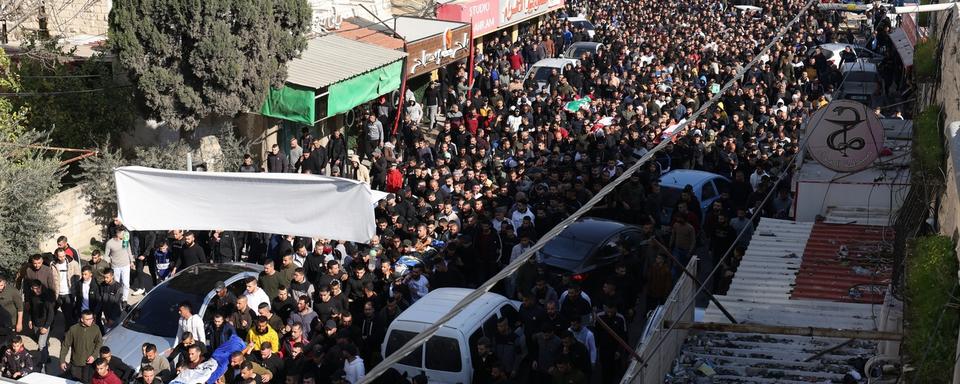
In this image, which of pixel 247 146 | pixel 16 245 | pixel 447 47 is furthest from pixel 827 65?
pixel 16 245

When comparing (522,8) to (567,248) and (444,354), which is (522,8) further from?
(444,354)

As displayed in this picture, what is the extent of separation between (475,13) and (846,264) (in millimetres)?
18759

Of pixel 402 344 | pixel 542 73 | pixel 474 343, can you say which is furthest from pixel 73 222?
pixel 542 73

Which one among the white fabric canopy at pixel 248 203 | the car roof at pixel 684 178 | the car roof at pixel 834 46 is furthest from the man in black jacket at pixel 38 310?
the car roof at pixel 834 46

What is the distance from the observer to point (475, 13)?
3228cm

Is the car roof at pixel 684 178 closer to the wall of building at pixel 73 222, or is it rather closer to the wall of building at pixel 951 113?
the wall of building at pixel 951 113

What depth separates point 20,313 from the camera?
45.5ft

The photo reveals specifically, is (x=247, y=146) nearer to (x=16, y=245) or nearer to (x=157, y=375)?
(x=16, y=245)

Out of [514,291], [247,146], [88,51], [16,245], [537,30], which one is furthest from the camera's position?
[537,30]

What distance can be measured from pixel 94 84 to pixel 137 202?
624 centimetres

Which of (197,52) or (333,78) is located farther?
(333,78)

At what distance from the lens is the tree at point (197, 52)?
→ 18.2 meters

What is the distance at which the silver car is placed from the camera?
13.1 metres

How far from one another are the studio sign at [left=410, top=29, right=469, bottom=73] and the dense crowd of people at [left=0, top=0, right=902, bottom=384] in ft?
2.66
